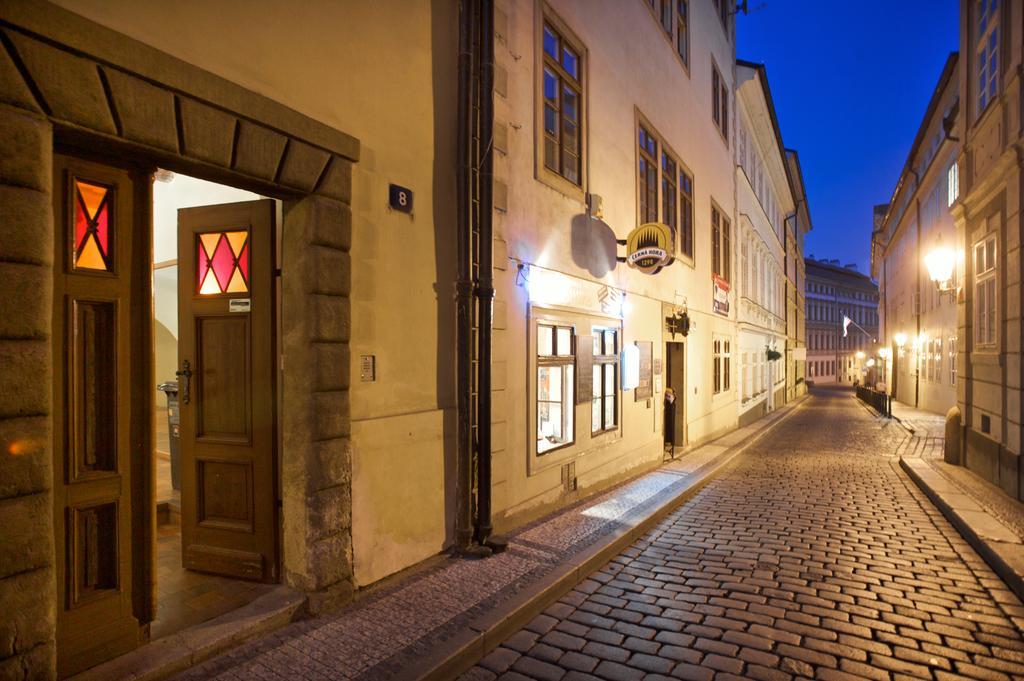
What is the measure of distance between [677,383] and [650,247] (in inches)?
206

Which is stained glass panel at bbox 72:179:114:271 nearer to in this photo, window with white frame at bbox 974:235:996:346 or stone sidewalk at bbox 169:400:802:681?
stone sidewalk at bbox 169:400:802:681

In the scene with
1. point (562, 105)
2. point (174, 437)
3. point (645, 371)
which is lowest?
point (174, 437)

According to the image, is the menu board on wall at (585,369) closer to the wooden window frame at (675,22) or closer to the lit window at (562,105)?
the lit window at (562,105)

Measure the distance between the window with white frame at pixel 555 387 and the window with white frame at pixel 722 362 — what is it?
31.7 feet

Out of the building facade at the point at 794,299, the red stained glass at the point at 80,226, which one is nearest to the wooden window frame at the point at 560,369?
the red stained glass at the point at 80,226

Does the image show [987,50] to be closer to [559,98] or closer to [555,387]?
[559,98]

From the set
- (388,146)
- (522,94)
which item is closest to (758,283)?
(522,94)

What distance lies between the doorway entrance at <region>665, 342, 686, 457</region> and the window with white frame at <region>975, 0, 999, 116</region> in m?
7.10

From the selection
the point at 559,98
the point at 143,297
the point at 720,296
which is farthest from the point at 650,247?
the point at 720,296

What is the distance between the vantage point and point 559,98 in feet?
27.9

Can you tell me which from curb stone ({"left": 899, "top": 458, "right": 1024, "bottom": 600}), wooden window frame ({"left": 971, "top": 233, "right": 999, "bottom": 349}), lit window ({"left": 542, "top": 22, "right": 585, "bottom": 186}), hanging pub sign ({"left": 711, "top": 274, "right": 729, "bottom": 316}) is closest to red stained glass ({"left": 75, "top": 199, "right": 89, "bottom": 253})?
lit window ({"left": 542, "top": 22, "right": 585, "bottom": 186})

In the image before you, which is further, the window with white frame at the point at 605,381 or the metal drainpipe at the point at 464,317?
the window with white frame at the point at 605,381

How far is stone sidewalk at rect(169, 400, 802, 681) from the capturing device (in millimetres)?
3834

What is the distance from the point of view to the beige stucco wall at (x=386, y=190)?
4371 millimetres
